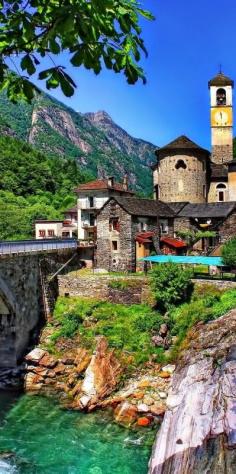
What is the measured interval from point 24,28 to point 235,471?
13.3 metres

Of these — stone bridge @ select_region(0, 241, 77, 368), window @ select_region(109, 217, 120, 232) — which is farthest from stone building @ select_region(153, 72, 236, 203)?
stone bridge @ select_region(0, 241, 77, 368)

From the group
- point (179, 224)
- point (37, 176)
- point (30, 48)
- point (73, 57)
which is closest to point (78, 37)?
point (73, 57)

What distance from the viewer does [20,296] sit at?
89.9 ft

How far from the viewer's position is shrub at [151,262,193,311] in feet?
89.9

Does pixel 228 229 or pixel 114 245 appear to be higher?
pixel 228 229

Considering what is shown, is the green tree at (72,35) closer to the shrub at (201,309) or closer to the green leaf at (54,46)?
the green leaf at (54,46)

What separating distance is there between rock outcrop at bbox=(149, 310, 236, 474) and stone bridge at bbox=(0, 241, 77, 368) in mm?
10402

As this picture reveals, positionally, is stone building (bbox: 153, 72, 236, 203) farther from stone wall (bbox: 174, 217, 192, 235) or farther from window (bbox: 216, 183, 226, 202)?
stone wall (bbox: 174, 217, 192, 235)

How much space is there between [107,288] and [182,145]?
2107 cm

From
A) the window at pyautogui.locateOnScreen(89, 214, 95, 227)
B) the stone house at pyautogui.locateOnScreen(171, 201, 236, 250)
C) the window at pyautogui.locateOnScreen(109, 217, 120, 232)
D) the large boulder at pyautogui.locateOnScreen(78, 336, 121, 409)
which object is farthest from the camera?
the window at pyautogui.locateOnScreen(89, 214, 95, 227)

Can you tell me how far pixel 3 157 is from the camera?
81.2 metres

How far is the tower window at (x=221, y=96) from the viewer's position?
2123 inches

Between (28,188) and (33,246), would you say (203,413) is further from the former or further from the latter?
(28,188)

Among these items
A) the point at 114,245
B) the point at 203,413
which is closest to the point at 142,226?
the point at 114,245
